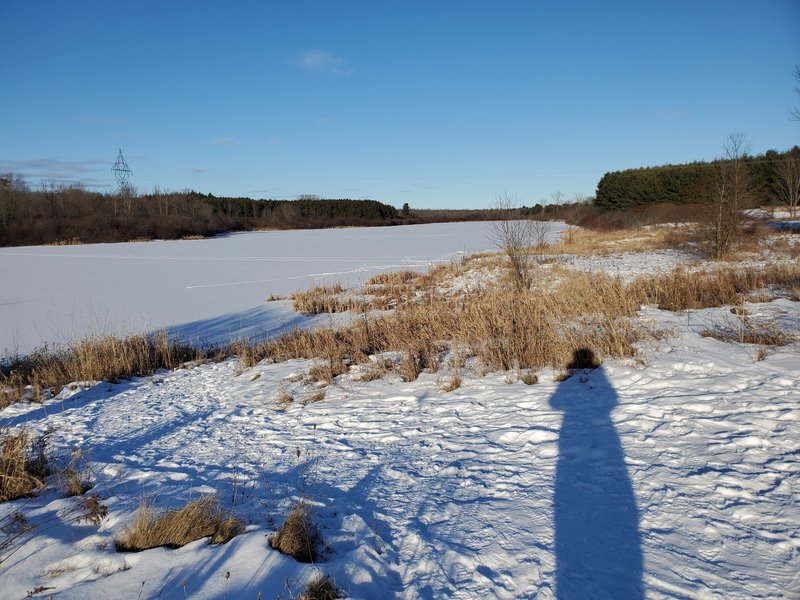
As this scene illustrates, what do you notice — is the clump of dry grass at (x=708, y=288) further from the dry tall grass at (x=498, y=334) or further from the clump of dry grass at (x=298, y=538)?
the clump of dry grass at (x=298, y=538)

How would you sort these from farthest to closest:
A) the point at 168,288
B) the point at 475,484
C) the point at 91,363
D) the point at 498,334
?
1. the point at 168,288
2. the point at 91,363
3. the point at 498,334
4. the point at 475,484

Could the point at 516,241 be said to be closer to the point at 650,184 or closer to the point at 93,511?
the point at 93,511

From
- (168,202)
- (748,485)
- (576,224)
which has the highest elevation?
(168,202)

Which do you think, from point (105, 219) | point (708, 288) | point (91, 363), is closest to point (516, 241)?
point (708, 288)

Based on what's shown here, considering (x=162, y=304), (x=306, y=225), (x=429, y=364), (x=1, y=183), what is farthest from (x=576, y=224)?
(x=1, y=183)

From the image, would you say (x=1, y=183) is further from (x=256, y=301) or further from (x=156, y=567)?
(x=156, y=567)

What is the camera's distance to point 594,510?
3068 mm

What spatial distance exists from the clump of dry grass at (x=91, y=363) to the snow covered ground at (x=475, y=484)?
3.64 ft

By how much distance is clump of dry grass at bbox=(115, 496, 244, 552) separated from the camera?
2.87 meters

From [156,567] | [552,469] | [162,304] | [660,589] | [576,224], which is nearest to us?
[660,589]

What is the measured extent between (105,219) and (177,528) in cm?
5889

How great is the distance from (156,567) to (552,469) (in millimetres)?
2679

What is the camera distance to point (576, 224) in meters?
54.7

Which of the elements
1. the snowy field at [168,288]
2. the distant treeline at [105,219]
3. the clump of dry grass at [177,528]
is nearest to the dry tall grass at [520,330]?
the clump of dry grass at [177,528]
